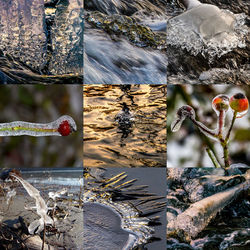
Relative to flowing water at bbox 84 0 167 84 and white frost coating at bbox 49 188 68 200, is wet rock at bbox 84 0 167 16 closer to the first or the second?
flowing water at bbox 84 0 167 84

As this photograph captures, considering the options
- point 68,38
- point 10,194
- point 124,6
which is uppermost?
point 124,6

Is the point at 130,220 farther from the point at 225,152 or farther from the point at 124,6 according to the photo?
the point at 124,6

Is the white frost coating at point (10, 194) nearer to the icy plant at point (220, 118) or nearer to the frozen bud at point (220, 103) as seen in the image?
the icy plant at point (220, 118)

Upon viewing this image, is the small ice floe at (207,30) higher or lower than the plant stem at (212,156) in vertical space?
higher

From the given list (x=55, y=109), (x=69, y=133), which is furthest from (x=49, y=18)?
(x=69, y=133)

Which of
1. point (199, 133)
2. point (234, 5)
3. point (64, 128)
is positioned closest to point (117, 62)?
point (64, 128)

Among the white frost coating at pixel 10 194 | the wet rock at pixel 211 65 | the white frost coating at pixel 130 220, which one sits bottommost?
the white frost coating at pixel 130 220

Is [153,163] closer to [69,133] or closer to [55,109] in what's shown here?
[69,133]

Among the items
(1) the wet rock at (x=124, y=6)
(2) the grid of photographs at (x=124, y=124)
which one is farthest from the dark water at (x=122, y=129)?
(1) the wet rock at (x=124, y=6)
